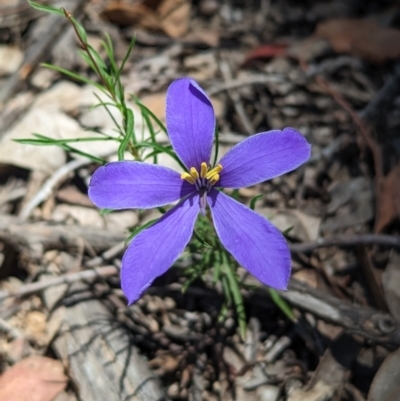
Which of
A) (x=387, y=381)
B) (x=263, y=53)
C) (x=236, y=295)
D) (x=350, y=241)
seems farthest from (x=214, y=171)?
(x=263, y=53)

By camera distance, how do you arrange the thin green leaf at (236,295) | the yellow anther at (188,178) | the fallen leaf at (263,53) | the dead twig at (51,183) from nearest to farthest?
the yellow anther at (188,178)
the thin green leaf at (236,295)
the dead twig at (51,183)
the fallen leaf at (263,53)

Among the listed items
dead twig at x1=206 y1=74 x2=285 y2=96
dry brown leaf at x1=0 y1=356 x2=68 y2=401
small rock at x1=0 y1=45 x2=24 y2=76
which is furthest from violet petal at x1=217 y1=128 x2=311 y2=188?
small rock at x1=0 y1=45 x2=24 y2=76

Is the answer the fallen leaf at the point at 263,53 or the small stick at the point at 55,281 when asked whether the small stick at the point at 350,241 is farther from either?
the fallen leaf at the point at 263,53

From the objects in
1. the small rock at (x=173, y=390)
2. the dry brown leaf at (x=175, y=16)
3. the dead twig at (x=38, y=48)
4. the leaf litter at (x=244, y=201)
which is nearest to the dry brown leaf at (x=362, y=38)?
the leaf litter at (x=244, y=201)

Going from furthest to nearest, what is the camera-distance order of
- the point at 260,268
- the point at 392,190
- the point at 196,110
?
the point at 392,190 → the point at 196,110 → the point at 260,268

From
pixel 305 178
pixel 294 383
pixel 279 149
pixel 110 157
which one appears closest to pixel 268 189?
pixel 305 178

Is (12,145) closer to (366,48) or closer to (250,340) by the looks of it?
(250,340)

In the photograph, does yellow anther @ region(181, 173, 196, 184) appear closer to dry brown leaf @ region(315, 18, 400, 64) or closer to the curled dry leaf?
the curled dry leaf
